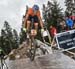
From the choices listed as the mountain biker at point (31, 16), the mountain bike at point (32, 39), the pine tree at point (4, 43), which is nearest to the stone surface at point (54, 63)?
the mountain bike at point (32, 39)

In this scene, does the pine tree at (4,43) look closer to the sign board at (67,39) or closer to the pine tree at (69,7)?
the pine tree at (69,7)

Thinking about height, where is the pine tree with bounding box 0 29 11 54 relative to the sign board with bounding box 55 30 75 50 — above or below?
below

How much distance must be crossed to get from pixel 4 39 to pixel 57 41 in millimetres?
111866

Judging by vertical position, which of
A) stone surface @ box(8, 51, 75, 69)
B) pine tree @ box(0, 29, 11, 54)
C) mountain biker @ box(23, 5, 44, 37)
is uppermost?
mountain biker @ box(23, 5, 44, 37)

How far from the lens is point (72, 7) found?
330ft

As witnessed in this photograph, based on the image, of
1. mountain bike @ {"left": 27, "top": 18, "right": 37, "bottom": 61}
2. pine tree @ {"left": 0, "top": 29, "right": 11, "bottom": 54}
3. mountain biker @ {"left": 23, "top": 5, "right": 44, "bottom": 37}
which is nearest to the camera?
mountain bike @ {"left": 27, "top": 18, "right": 37, "bottom": 61}

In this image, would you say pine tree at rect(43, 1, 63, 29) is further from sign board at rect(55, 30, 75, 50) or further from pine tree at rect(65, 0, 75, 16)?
sign board at rect(55, 30, 75, 50)

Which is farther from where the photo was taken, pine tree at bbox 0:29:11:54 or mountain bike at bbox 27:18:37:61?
pine tree at bbox 0:29:11:54

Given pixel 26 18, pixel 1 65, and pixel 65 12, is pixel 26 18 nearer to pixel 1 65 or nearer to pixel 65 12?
pixel 1 65

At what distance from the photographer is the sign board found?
53.1ft

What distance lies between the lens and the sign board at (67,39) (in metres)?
16.2

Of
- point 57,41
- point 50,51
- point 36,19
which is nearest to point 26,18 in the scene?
point 36,19

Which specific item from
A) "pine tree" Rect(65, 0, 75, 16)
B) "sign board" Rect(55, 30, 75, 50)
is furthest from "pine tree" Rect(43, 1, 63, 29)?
"sign board" Rect(55, 30, 75, 50)

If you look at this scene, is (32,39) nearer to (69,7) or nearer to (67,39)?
(67,39)
